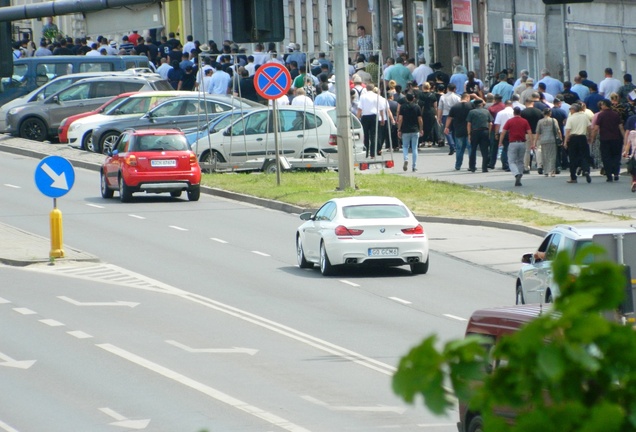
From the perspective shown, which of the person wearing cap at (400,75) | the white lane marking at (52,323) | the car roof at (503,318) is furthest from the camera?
the person wearing cap at (400,75)

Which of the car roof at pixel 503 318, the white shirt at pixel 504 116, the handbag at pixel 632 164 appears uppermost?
the white shirt at pixel 504 116

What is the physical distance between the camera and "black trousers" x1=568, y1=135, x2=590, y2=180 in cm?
2950

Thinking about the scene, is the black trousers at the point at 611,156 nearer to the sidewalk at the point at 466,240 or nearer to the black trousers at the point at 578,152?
the black trousers at the point at 578,152

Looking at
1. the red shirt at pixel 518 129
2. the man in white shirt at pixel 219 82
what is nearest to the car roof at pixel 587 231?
the red shirt at pixel 518 129

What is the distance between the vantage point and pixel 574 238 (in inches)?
586

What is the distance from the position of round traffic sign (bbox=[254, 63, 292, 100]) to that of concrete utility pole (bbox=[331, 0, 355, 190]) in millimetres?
1460

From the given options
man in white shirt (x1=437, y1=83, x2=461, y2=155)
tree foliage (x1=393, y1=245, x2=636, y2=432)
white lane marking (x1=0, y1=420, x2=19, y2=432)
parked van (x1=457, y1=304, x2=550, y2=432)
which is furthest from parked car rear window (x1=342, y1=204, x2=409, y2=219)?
tree foliage (x1=393, y1=245, x2=636, y2=432)

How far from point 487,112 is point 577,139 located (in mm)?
3185

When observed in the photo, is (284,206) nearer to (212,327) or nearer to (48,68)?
(212,327)

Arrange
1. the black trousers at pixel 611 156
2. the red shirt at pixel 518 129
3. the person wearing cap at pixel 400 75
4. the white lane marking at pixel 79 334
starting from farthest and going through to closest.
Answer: the person wearing cap at pixel 400 75, the red shirt at pixel 518 129, the black trousers at pixel 611 156, the white lane marking at pixel 79 334

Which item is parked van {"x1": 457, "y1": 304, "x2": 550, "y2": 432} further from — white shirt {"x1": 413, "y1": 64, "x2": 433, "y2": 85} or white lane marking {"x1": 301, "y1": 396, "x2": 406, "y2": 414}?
white shirt {"x1": 413, "y1": 64, "x2": 433, "y2": 85}

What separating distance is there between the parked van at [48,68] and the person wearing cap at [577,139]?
18.4 metres

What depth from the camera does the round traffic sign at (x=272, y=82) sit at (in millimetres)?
29891

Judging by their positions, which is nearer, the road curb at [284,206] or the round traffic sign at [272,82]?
the road curb at [284,206]
